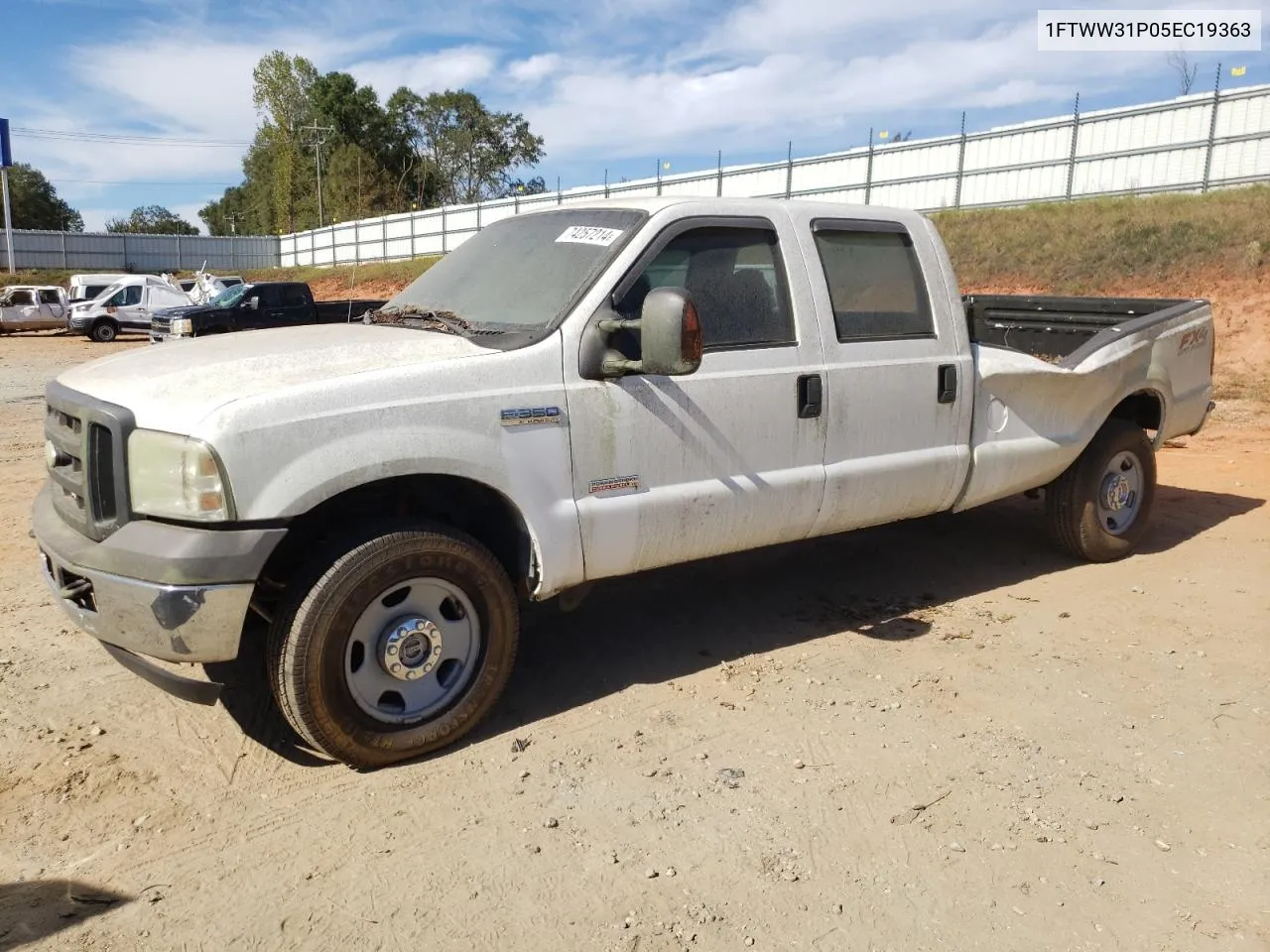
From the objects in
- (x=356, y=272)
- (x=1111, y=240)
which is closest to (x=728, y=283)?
(x=1111, y=240)

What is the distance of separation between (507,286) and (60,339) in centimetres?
2755

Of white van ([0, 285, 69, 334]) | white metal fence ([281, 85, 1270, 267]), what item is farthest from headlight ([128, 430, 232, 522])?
white van ([0, 285, 69, 334])

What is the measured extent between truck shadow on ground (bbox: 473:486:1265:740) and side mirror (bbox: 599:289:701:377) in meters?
1.42

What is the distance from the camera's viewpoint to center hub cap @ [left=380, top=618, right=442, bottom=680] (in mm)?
3355

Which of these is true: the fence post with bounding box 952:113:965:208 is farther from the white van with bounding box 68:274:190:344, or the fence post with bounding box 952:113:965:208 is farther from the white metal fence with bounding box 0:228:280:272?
the white metal fence with bounding box 0:228:280:272

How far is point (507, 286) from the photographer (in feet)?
13.1

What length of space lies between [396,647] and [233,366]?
1095mm

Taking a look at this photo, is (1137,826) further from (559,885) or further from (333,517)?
(333,517)

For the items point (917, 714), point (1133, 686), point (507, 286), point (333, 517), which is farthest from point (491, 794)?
point (1133, 686)

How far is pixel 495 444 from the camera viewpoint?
11.2 feet

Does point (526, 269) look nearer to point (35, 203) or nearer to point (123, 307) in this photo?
point (123, 307)

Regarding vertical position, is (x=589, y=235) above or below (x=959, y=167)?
below

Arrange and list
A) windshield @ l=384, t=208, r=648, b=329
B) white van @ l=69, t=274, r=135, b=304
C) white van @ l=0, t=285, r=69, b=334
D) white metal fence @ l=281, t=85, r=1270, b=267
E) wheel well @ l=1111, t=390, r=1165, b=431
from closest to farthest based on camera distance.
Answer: windshield @ l=384, t=208, r=648, b=329 < wheel well @ l=1111, t=390, r=1165, b=431 < white metal fence @ l=281, t=85, r=1270, b=267 < white van @ l=0, t=285, r=69, b=334 < white van @ l=69, t=274, r=135, b=304

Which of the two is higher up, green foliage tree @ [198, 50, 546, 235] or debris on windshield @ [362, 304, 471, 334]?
green foliage tree @ [198, 50, 546, 235]
